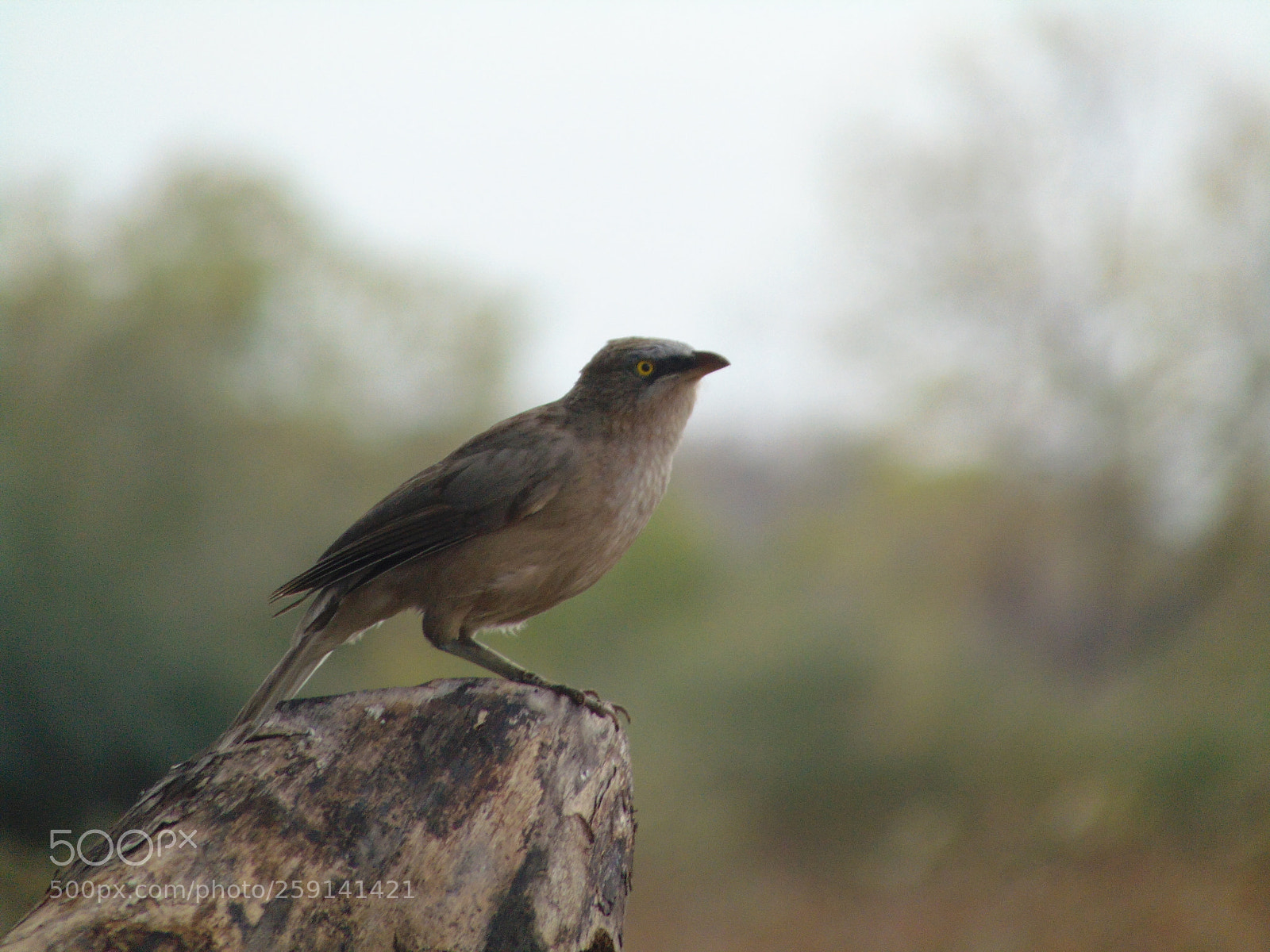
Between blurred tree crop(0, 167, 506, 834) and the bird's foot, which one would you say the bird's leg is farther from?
blurred tree crop(0, 167, 506, 834)

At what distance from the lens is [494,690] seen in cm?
326

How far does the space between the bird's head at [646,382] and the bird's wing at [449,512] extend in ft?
0.98

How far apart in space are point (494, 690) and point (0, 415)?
7.23 m

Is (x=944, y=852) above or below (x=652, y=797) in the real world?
above

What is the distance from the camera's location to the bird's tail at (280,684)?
3.24m

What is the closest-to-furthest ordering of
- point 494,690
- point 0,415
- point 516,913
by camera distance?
point 516,913
point 494,690
point 0,415

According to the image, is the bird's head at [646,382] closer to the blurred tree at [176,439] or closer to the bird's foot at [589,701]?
the bird's foot at [589,701]

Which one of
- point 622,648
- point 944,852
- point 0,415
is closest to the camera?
point 0,415

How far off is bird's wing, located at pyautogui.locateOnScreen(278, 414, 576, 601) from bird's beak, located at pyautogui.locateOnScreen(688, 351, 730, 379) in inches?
25.2

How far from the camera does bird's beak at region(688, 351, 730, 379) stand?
13.3 feet

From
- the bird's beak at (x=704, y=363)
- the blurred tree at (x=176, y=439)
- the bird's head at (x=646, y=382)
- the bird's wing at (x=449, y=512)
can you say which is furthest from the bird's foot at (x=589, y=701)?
the blurred tree at (x=176, y=439)

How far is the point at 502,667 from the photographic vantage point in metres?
3.93

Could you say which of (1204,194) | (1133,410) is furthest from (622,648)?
(1204,194)

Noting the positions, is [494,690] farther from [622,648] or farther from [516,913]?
[622,648]
